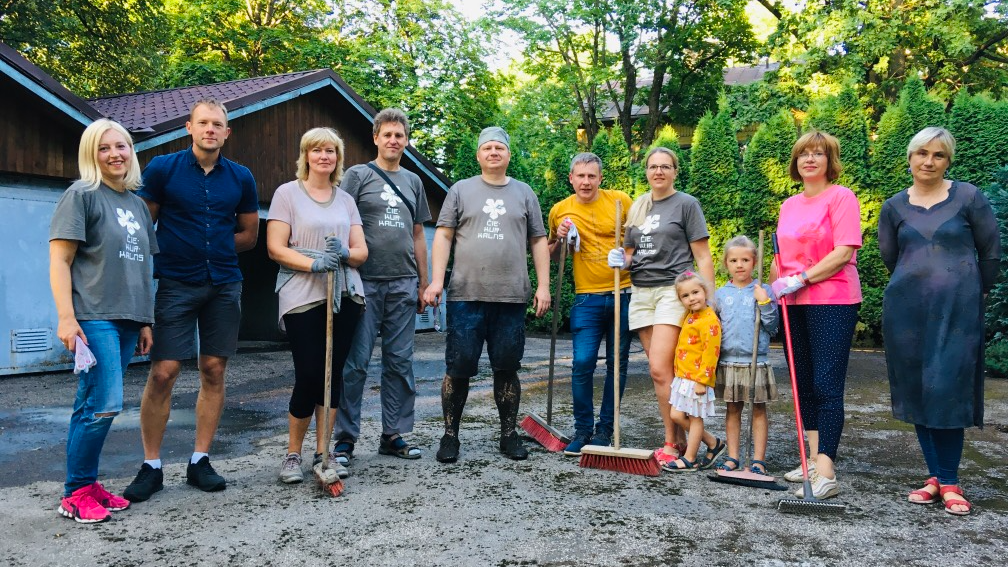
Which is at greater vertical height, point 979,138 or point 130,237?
point 979,138

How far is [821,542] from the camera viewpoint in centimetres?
295

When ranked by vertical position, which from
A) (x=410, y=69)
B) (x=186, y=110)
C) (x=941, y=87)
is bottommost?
(x=186, y=110)

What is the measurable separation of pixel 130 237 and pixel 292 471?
147 centimetres

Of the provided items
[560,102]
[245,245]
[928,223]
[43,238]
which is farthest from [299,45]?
[928,223]

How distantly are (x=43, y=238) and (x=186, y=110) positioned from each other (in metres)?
2.77

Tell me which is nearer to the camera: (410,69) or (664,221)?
→ (664,221)

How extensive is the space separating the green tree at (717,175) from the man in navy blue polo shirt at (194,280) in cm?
1044

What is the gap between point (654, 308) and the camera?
14.3 ft

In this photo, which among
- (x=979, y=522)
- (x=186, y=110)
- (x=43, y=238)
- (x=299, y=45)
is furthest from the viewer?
(x=299, y=45)

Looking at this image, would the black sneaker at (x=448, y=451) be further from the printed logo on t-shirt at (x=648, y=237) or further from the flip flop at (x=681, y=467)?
the printed logo on t-shirt at (x=648, y=237)

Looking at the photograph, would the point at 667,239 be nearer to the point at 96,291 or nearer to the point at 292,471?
the point at 292,471

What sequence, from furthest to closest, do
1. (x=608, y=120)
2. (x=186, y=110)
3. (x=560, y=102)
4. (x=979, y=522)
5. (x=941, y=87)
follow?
(x=608, y=120) → (x=560, y=102) → (x=941, y=87) → (x=186, y=110) → (x=979, y=522)

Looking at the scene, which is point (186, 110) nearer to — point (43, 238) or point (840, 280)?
point (43, 238)

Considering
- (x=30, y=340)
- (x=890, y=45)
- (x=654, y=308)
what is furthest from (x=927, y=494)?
(x=890, y=45)
